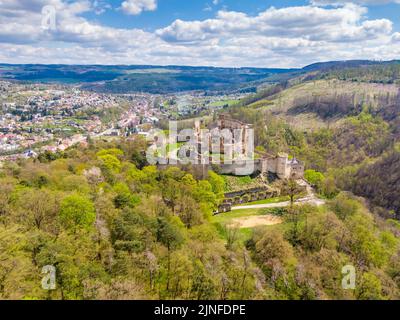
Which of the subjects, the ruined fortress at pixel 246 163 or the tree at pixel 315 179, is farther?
the tree at pixel 315 179

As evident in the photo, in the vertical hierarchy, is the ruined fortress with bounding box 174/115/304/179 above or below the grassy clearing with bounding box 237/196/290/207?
above

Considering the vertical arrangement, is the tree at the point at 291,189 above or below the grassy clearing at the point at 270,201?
above

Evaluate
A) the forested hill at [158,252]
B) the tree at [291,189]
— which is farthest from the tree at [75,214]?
the tree at [291,189]

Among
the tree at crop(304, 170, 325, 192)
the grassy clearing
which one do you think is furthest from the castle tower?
the grassy clearing

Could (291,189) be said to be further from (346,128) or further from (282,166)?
(346,128)

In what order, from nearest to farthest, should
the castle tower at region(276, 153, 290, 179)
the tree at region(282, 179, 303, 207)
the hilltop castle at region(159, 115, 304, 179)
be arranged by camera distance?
the tree at region(282, 179, 303, 207), the hilltop castle at region(159, 115, 304, 179), the castle tower at region(276, 153, 290, 179)

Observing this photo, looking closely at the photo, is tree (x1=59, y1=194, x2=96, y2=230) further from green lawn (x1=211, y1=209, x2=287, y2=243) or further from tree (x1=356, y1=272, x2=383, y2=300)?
tree (x1=356, y1=272, x2=383, y2=300)

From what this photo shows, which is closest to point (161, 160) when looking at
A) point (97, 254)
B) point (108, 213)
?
point (108, 213)

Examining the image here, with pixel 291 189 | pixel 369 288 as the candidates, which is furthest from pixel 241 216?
pixel 369 288

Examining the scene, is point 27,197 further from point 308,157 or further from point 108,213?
point 308,157

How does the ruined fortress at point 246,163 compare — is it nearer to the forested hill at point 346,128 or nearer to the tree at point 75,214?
the forested hill at point 346,128

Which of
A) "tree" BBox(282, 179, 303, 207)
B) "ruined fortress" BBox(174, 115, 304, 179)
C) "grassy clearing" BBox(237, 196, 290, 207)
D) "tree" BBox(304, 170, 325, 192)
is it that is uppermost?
"ruined fortress" BBox(174, 115, 304, 179)

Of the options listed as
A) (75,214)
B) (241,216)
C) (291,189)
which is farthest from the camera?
(291,189)
